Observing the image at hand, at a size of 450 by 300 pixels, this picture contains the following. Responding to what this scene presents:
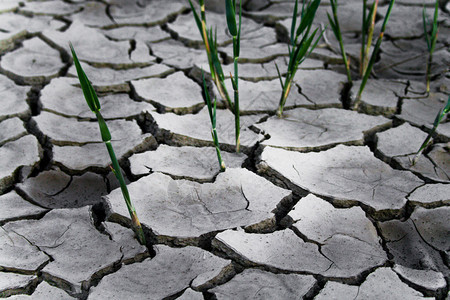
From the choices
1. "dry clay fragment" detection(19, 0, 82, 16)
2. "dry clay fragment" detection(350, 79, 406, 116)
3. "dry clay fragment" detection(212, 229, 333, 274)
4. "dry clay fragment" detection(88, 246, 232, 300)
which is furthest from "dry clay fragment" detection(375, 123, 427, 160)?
"dry clay fragment" detection(19, 0, 82, 16)

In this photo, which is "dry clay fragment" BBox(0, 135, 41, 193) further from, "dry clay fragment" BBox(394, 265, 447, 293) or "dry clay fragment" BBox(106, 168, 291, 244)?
"dry clay fragment" BBox(394, 265, 447, 293)

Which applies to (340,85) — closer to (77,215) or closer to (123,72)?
(123,72)

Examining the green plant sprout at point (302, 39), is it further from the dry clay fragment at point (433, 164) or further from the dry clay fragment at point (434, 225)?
the dry clay fragment at point (434, 225)

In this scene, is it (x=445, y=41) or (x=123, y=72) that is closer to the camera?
(x=123, y=72)

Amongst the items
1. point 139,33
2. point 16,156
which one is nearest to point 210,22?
point 139,33

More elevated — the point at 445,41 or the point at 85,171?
the point at 445,41

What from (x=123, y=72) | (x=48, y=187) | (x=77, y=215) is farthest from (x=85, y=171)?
(x=123, y=72)
